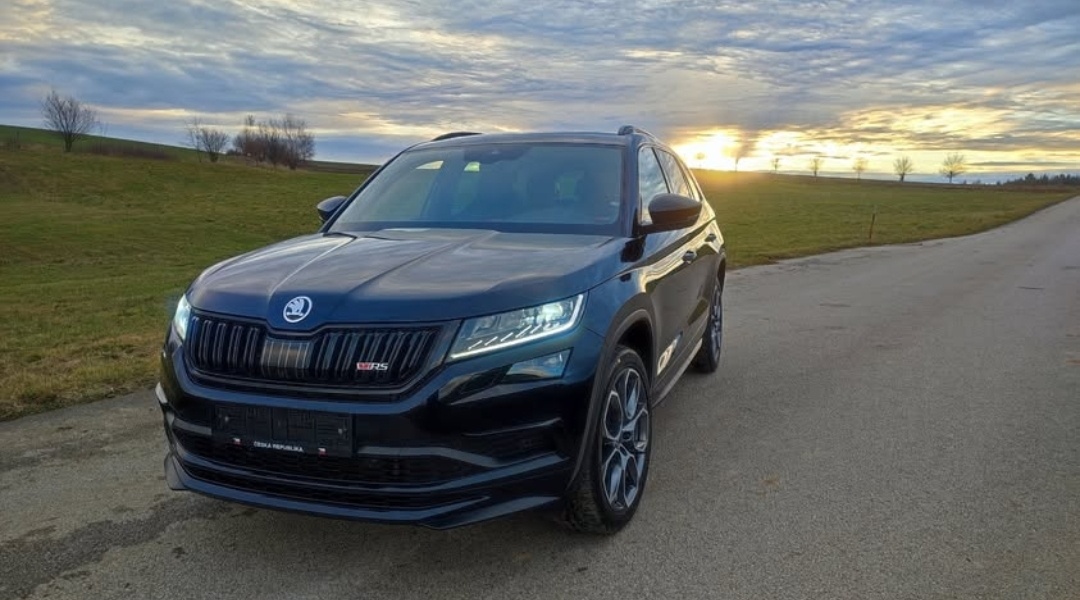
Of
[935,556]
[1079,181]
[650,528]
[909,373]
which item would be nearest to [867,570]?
[935,556]

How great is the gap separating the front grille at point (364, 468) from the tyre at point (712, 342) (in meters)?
3.49

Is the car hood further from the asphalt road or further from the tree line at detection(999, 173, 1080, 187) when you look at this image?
the tree line at detection(999, 173, 1080, 187)

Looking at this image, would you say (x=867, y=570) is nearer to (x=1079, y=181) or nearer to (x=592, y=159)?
(x=592, y=159)

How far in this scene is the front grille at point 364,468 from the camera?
2605mm

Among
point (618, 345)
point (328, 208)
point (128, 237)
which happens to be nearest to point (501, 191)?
point (328, 208)

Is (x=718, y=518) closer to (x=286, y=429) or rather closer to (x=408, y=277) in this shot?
(x=408, y=277)

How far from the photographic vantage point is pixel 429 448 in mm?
2594

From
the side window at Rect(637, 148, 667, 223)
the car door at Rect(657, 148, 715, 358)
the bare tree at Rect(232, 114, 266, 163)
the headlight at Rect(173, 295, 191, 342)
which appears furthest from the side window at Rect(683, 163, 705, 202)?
the bare tree at Rect(232, 114, 266, 163)

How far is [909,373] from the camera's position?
6211 mm

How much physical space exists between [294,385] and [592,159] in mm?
2266

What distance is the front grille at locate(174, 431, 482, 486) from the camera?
2605 mm

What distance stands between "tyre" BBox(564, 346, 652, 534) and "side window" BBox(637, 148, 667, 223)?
37.6 inches

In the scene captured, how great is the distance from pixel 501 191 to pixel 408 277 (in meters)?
1.40

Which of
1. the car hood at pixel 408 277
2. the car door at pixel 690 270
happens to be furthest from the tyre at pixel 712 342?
the car hood at pixel 408 277
